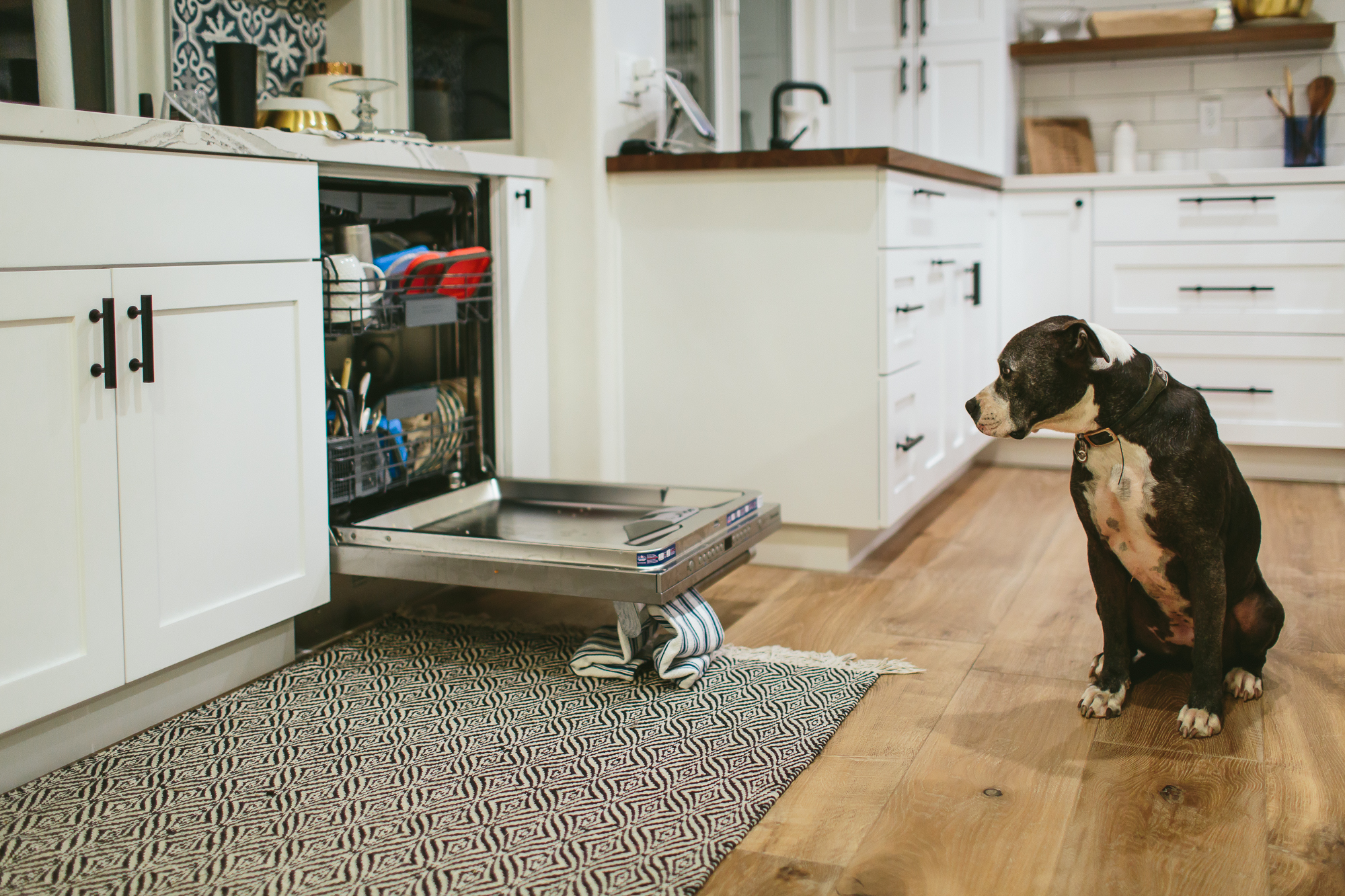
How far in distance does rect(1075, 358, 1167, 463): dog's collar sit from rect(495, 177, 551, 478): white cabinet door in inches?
52.4

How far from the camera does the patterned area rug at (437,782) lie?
4.62 ft

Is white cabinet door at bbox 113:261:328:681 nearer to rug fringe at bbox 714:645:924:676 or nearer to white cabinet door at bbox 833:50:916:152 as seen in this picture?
rug fringe at bbox 714:645:924:676

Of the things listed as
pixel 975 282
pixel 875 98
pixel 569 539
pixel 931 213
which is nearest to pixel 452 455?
pixel 569 539

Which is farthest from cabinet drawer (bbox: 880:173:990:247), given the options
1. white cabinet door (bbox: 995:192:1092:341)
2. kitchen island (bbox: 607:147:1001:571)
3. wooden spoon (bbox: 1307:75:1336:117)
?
wooden spoon (bbox: 1307:75:1336:117)

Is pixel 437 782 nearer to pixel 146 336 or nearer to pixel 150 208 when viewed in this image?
pixel 146 336

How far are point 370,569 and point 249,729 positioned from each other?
38cm

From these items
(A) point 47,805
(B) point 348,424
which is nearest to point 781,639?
(B) point 348,424

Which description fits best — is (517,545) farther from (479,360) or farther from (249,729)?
(479,360)

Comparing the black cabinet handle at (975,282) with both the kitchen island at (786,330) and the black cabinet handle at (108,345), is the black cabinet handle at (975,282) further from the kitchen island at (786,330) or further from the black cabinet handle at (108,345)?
the black cabinet handle at (108,345)

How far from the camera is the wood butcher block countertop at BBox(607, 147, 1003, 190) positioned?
2.56m

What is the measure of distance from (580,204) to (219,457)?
1202 millimetres

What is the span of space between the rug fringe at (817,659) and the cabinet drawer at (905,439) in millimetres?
614

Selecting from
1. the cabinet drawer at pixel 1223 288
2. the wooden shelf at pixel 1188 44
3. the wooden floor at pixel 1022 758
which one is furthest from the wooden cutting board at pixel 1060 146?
the wooden floor at pixel 1022 758

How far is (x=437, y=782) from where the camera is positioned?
5.39ft
